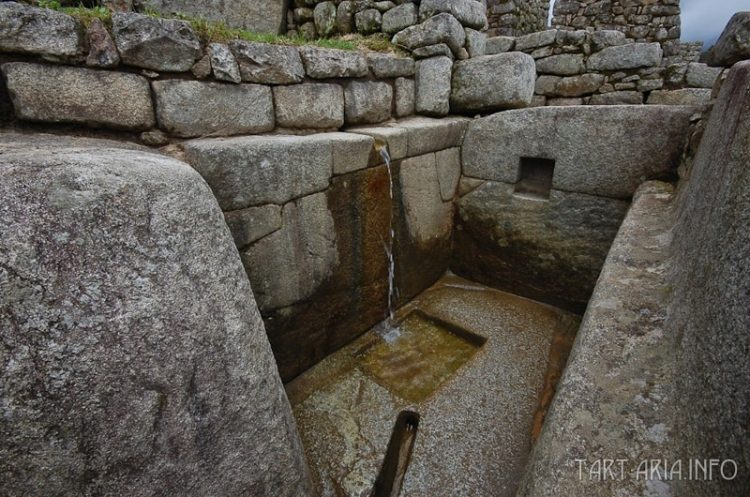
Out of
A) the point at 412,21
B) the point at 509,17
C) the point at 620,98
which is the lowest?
the point at 620,98

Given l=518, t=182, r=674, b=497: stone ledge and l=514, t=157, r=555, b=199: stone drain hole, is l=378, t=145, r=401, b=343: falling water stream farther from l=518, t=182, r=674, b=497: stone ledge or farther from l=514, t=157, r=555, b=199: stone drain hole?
l=518, t=182, r=674, b=497: stone ledge

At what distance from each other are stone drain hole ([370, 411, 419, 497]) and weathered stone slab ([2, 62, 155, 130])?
1883 mm

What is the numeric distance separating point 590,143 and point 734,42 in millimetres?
857

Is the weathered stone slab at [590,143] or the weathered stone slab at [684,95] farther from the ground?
the weathered stone slab at [684,95]

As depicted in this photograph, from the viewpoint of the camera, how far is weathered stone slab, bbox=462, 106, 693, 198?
2.14 m

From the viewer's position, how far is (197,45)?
1.60m

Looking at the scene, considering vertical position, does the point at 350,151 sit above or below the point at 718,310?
above

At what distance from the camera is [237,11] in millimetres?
2830

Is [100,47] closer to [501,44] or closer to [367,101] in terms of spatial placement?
[367,101]

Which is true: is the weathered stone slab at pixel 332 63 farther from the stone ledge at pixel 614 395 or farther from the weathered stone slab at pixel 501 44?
the weathered stone slab at pixel 501 44

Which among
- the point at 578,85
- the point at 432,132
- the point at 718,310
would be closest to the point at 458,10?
the point at 432,132

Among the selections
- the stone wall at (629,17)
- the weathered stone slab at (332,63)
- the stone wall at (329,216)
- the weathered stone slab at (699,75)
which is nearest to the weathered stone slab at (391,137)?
the stone wall at (329,216)

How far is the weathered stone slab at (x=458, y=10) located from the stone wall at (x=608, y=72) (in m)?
1.96

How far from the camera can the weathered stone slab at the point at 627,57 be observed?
12.6 ft
